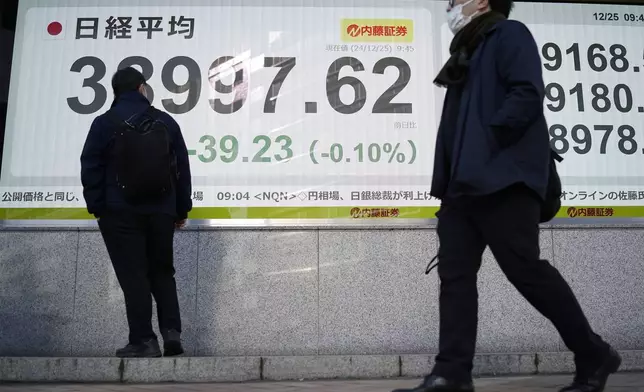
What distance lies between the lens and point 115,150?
455 cm

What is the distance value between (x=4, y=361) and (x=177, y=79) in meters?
2.75

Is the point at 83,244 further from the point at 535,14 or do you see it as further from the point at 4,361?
the point at 535,14

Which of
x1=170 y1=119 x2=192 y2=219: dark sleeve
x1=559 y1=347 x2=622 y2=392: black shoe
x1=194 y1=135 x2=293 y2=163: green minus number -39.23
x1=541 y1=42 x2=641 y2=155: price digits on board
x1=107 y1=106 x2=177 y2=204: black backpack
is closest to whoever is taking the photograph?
x1=559 y1=347 x2=622 y2=392: black shoe

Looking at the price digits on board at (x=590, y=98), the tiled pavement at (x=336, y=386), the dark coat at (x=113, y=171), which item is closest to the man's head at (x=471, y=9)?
the tiled pavement at (x=336, y=386)

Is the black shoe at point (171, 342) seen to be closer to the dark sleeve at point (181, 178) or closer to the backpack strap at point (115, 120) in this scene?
the dark sleeve at point (181, 178)

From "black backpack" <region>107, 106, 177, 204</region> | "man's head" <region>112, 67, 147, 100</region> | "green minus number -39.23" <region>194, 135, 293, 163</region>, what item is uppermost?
"man's head" <region>112, 67, 147, 100</region>

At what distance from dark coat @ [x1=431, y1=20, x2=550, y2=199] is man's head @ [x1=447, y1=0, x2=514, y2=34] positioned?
0.19 metres

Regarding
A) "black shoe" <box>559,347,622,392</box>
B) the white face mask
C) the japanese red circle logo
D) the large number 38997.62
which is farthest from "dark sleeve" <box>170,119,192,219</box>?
"black shoe" <box>559,347,622,392</box>

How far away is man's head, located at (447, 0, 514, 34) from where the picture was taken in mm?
3320

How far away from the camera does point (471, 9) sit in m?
3.32

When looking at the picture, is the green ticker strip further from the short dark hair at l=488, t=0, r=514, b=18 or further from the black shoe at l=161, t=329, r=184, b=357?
the short dark hair at l=488, t=0, r=514, b=18

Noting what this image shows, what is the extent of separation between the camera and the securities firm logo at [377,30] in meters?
6.45

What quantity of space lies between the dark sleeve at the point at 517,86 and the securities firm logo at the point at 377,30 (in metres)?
3.43

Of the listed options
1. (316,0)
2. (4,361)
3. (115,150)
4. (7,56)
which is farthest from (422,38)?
(4,361)
